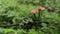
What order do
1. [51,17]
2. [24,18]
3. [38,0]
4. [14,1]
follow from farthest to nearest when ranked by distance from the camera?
[38,0], [14,1], [51,17], [24,18]

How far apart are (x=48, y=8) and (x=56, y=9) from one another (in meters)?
0.16

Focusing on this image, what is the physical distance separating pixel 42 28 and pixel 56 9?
91 cm

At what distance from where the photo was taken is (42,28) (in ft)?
8.50

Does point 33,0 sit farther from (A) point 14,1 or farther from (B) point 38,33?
(B) point 38,33

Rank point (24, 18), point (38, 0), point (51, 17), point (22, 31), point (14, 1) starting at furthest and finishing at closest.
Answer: point (38, 0) < point (14, 1) < point (51, 17) < point (24, 18) < point (22, 31)

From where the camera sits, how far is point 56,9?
3.37 m

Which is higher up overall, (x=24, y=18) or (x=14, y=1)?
(x=14, y=1)

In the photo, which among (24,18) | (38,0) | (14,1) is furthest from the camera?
(38,0)

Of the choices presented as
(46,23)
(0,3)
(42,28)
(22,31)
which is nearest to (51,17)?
(46,23)

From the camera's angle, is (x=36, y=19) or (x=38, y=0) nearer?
(x=36, y=19)

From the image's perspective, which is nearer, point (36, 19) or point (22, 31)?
point (22, 31)

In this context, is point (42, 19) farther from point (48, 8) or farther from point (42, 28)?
point (48, 8)

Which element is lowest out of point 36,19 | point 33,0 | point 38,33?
point 38,33

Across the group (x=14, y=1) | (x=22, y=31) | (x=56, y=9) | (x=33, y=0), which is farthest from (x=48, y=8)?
(x=22, y=31)
